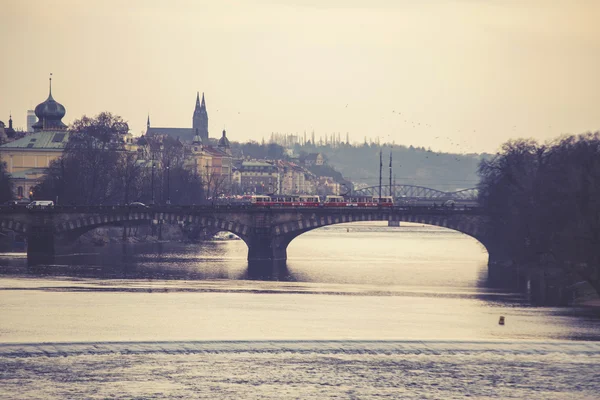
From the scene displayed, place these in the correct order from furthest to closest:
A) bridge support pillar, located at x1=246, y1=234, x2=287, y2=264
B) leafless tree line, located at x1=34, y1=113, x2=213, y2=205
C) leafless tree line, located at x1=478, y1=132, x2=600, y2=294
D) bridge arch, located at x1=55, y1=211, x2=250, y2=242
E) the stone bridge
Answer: leafless tree line, located at x1=34, y1=113, x2=213, y2=205 → bridge arch, located at x1=55, y1=211, x2=250, y2=242 → the stone bridge → bridge support pillar, located at x1=246, y1=234, x2=287, y2=264 → leafless tree line, located at x1=478, y1=132, x2=600, y2=294

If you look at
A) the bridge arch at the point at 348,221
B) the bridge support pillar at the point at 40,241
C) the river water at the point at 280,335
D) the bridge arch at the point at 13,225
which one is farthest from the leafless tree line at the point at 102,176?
the river water at the point at 280,335

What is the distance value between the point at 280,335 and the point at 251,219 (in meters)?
61.9

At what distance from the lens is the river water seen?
51.8m

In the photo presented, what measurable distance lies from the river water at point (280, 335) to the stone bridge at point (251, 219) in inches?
380

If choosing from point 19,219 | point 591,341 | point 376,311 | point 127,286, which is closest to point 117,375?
point 591,341

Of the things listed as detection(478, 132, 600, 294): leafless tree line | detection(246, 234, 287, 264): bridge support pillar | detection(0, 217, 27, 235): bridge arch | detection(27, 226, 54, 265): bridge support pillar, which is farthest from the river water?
detection(0, 217, 27, 235): bridge arch

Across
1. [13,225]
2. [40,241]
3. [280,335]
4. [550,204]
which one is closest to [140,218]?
[40,241]

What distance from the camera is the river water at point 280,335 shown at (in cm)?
5184

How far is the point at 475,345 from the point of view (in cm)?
6153

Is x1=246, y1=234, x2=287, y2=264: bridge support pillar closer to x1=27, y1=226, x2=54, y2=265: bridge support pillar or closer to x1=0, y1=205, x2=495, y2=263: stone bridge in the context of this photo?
x1=0, y1=205, x2=495, y2=263: stone bridge

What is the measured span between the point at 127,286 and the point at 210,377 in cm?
4326

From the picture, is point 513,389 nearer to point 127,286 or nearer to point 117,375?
point 117,375

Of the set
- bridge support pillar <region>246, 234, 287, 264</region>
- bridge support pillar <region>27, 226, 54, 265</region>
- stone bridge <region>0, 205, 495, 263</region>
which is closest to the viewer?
bridge support pillar <region>246, 234, 287, 264</region>

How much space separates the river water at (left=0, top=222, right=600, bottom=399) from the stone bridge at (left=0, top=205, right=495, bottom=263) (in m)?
9.66
